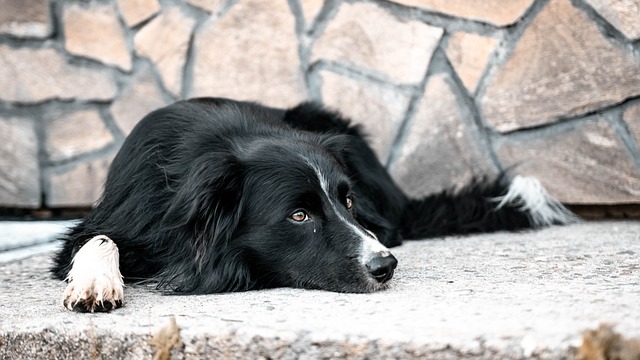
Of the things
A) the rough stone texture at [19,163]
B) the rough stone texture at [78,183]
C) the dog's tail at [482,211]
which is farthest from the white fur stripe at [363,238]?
the rough stone texture at [19,163]

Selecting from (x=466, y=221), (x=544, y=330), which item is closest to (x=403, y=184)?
(x=466, y=221)

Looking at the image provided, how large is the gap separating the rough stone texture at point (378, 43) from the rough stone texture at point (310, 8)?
12cm

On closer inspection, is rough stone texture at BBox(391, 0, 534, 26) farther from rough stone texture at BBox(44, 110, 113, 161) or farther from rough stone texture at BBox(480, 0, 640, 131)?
rough stone texture at BBox(44, 110, 113, 161)

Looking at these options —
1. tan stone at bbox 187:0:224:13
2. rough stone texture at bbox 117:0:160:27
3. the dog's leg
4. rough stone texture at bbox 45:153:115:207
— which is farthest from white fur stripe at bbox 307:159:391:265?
rough stone texture at bbox 45:153:115:207

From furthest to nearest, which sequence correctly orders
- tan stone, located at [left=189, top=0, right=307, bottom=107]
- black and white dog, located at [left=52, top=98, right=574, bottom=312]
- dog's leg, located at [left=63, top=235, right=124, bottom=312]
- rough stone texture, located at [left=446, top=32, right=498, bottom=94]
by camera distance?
tan stone, located at [left=189, top=0, right=307, bottom=107] → rough stone texture, located at [left=446, top=32, right=498, bottom=94] → black and white dog, located at [left=52, top=98, right=574, bottom=312] → dog's leg, located at [left=63, top=235, right=124, bottom=312]

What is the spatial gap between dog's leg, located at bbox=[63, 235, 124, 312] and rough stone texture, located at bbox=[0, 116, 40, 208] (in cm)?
250

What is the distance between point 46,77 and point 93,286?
2.87 meters

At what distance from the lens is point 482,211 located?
4371 millimetres

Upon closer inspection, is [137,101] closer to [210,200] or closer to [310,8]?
[310,8]

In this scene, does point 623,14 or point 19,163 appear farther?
point 19,163

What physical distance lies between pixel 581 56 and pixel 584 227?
36.0 inches

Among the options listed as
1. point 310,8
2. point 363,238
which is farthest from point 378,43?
point 363,238

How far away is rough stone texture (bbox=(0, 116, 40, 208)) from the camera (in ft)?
17.5

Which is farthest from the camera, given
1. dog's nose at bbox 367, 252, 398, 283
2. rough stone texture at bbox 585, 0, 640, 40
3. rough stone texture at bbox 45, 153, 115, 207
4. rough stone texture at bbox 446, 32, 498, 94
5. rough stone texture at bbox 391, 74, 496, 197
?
rough stone texture at bbox 45, 153, 115, 207
